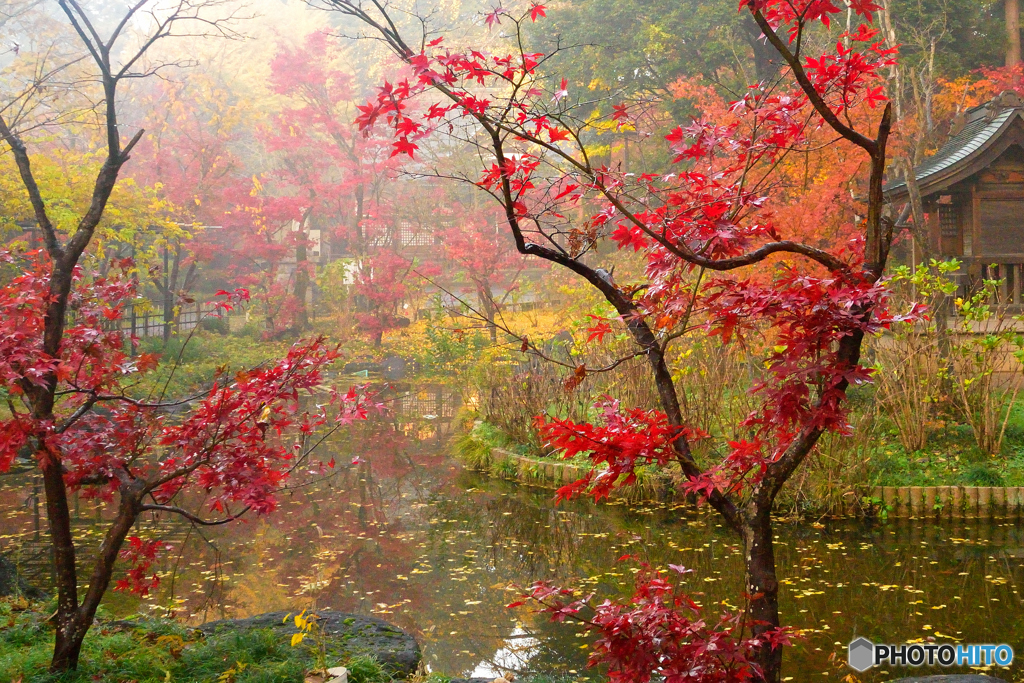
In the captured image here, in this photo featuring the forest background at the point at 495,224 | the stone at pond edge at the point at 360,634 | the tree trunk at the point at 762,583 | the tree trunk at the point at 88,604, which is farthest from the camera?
the forest background at the point at 495,224

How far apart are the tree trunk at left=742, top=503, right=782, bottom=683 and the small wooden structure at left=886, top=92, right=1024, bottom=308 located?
7.78 meters

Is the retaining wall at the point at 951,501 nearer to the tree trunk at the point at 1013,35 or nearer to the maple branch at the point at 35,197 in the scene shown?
the maple branch at the point at 35,197

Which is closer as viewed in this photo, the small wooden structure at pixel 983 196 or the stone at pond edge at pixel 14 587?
the stone at pond edge at pixel 14 587

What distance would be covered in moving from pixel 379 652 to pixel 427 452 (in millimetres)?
5473

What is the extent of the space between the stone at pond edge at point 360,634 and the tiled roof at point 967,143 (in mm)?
7536

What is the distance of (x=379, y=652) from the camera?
3.67 m

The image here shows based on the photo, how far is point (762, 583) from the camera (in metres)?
2.44

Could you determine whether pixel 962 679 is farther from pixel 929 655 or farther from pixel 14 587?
pixel 14 587

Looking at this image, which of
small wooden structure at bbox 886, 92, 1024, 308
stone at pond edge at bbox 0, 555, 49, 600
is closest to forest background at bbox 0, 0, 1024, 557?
small wooden structure at bbox 886, 92, 1024, 308

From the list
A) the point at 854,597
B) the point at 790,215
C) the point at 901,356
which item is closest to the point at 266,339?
the point at 790,215

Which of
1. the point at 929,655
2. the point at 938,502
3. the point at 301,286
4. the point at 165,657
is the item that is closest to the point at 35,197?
the point at 165,657

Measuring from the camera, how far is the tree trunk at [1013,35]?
12.1 meters

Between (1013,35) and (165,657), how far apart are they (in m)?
13.9

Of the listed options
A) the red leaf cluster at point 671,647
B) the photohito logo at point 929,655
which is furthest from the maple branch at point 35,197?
the photohito logo at point 929,655
